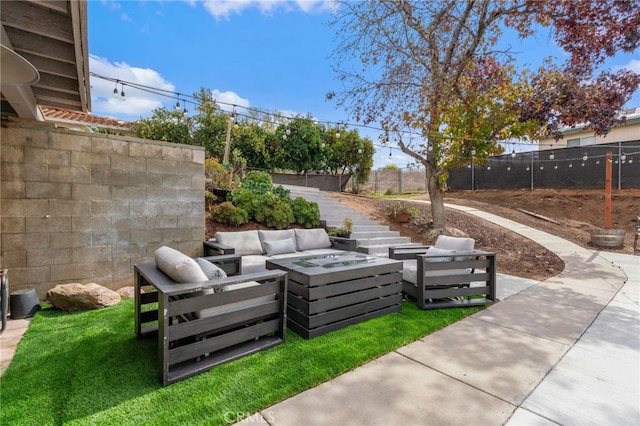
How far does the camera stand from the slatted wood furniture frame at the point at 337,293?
2.91 m

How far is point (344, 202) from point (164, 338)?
8161 millimetres

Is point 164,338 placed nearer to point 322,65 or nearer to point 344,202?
point 322,65

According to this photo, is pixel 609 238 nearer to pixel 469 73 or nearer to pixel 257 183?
pixel 469 73

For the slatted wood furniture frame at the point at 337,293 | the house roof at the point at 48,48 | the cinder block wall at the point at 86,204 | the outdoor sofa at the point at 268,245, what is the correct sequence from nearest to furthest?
the house roof at the point at 48,48 < the slatted wood furniture frame at the point at 337,293 < the cinder block wall at the point at 86,204 < the outdoor sofa at the point at 268,245

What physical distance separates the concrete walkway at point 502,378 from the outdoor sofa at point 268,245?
2.56 m

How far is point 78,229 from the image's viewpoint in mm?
4082

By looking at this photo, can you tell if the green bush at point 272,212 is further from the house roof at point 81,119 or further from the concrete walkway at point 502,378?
the house roof at point 81,119

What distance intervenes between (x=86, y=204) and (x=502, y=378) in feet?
17.2

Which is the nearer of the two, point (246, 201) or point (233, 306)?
point (233, 306)

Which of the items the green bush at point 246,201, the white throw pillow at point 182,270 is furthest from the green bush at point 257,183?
the white throw pillow at point 182,270

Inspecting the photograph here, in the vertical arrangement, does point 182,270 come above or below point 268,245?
above

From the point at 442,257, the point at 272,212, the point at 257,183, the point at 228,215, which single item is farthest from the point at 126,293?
the point at 442,257

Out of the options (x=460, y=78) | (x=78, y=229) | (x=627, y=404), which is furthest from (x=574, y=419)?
(x=460, y=78)

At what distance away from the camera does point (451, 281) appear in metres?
3.82
